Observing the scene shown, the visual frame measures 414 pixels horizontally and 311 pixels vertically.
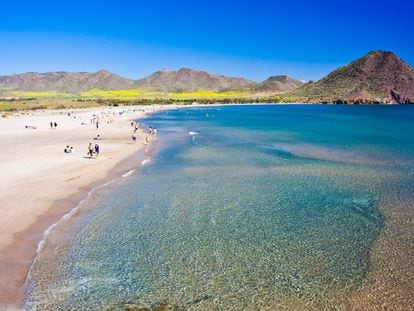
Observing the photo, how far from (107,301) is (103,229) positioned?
5.73 meters

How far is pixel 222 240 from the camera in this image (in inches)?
585

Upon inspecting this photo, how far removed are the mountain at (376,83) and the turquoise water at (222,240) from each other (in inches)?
6318

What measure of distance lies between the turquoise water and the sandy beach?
2.35 ft

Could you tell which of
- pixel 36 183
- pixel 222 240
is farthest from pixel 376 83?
pixel 222 240

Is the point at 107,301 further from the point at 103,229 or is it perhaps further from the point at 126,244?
the point at 103,229

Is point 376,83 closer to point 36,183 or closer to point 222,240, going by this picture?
point 36,183

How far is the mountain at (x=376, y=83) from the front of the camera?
6885 inches

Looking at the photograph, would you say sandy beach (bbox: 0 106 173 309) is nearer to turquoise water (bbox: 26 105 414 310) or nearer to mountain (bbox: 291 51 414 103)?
turquoise water (bbox: 26 105 414 310)

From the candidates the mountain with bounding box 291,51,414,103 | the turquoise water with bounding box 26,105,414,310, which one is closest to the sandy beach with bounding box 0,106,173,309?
the turquoise water with bounding box 26,105,414,310

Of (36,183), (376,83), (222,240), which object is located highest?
(376,83)

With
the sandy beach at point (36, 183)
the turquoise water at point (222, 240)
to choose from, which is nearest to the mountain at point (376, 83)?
the sandy beach at point (36, 183)

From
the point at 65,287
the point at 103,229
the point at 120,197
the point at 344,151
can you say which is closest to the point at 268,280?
the point at 65,287

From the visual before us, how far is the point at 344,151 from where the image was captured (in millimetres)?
37312

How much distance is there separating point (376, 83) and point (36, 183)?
7394 inches
